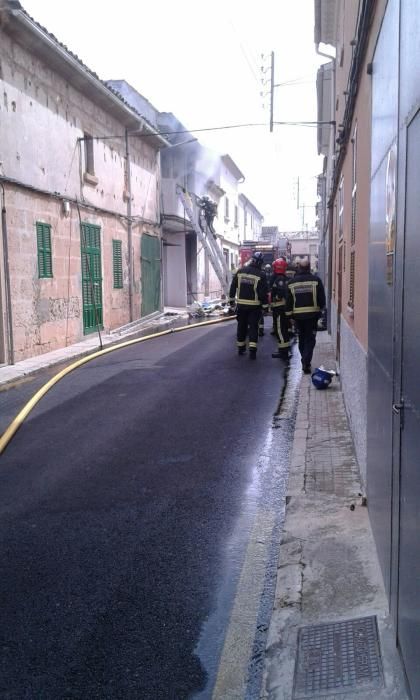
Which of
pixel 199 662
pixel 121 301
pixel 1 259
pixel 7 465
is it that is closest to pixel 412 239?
pixel 199 662

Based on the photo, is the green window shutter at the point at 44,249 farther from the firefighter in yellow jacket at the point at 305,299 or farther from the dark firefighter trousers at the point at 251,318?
the firefighter in yellow jacket at the point at 305,299

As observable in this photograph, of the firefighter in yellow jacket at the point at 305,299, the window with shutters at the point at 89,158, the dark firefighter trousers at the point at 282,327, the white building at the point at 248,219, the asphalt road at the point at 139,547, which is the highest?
the white building at the point at 248,219

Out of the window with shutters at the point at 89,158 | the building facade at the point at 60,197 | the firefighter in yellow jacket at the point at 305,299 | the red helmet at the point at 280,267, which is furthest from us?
the window with shutters at the point at 89,158

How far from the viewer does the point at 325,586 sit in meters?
3.42

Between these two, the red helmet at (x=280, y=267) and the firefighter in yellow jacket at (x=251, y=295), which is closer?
the firefighter in yellow jacket at (x=251, y=295)

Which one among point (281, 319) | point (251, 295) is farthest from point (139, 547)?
point (251, 295)

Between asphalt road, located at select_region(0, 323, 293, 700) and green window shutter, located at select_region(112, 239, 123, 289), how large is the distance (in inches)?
391

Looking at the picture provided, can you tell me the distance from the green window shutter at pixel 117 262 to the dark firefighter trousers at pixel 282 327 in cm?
728

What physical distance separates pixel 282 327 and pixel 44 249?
5.27m

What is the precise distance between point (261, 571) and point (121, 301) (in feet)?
49.1

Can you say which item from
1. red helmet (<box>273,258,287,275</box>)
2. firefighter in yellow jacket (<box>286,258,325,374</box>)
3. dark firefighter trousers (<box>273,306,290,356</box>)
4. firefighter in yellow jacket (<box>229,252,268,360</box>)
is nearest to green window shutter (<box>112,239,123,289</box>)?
red helmet (<box>273,258,287,275</box>)

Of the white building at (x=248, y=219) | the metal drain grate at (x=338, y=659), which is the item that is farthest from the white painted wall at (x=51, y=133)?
the white building at (x=248, y=219)

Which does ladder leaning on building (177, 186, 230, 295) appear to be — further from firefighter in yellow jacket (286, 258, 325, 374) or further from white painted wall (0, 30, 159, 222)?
firefighter in yellow jacket (286, 258, 325, 374)

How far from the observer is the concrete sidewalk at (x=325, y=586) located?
8.66 ft
